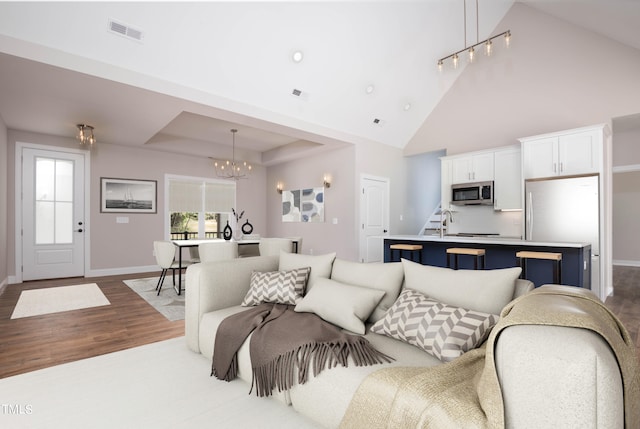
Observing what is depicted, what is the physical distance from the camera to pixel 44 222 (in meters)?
5.92

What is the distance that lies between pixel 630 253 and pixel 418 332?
9.18m

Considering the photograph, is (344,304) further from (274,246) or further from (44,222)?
(44,222)

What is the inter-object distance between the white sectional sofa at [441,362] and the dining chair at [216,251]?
6.49ft

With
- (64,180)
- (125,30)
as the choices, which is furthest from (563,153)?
(64,180)

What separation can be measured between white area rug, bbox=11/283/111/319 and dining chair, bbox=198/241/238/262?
1.35 metres

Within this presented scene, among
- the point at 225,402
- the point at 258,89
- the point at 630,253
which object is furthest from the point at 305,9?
the point at 630,253

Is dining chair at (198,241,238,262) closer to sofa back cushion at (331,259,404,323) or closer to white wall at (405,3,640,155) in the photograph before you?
sofa back cushion at (331,259,404,323)

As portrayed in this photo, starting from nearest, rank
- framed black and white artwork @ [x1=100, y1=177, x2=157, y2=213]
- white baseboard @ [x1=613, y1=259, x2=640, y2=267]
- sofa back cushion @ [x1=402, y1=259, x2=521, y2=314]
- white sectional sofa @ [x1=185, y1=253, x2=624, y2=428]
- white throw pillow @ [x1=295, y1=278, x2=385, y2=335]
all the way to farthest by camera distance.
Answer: white sectional sofa @ [x1=185, y1=253, x2=624, y2=428], sofa back cushion @ [x1=402, y1=259, x2=521, y2=314], white throw pillow @ [x1=295, y1=278, x2=385, y2=335], framed black and white artwork @ [x1=100, y1=177, x2=157, y2=213], white baseboard @ [x1=613, y1=259, x2=640, y2=267]

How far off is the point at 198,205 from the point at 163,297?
353 cm

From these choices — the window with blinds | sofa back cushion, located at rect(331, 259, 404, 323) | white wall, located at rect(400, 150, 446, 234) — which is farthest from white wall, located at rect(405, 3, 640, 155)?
the window with blinds

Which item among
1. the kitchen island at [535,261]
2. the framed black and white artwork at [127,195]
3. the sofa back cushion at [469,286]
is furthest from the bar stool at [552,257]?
the framed black and white artwork at [127,195]

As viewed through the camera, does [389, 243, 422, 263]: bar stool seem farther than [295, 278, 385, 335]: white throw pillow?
Yes

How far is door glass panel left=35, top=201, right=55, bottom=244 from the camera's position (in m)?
5.86

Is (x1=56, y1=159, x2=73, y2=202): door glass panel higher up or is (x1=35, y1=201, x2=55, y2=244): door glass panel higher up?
(x1=56, y1=159, x2=73, y2=202): door glass panel
